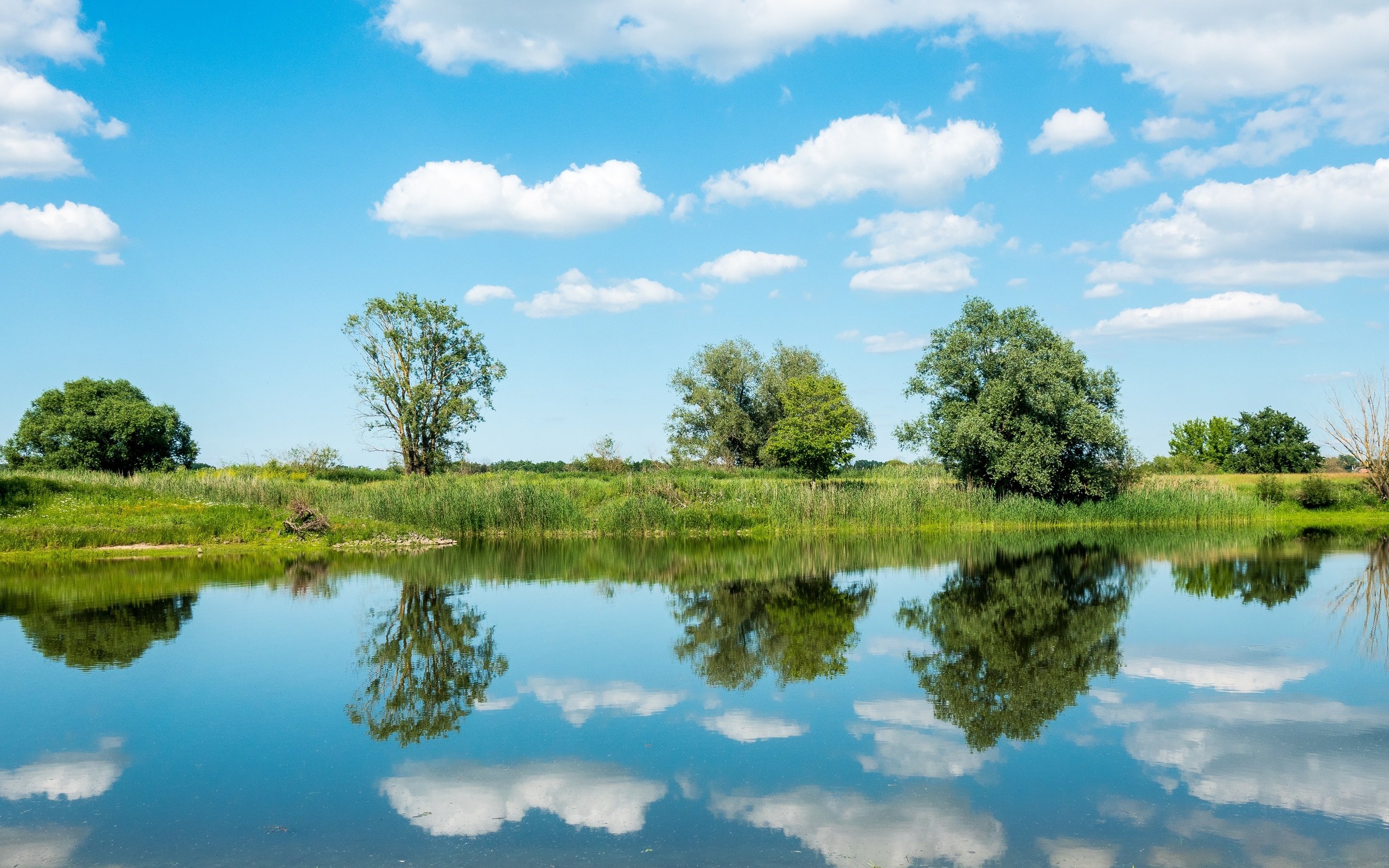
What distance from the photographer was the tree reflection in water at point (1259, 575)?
19.1m

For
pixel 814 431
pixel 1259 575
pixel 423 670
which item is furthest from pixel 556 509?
pixel 1259 575

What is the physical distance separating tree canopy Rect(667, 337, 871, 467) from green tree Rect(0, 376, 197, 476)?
34284 millimetres

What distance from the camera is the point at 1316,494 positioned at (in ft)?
144

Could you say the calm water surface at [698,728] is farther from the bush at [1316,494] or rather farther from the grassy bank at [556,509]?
the bush at [1316,494]

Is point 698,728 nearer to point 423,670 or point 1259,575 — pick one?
point 423,670

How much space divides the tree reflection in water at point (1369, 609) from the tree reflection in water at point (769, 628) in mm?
7851

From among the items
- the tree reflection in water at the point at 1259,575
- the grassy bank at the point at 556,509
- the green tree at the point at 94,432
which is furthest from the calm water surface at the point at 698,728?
the green tree at the point at 94,432

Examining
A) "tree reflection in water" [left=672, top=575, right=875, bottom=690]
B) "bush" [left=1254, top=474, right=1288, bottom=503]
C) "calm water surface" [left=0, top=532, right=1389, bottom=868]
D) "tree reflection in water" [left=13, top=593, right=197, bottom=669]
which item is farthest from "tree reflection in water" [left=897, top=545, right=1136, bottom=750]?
"bush" [left=1254, top=474, right=1288, bottom=503]

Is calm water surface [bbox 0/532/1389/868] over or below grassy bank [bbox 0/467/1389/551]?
below

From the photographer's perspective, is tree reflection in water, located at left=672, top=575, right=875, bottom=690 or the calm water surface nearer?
the calm water surface

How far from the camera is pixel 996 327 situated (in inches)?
1603

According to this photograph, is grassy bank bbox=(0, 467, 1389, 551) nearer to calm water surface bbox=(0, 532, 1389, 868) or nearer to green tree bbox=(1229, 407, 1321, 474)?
calm water surface bbox=(0, 532, 1389, 868)

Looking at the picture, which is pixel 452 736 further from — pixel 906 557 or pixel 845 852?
pixel 906 557

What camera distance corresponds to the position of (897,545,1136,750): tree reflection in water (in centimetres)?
995
